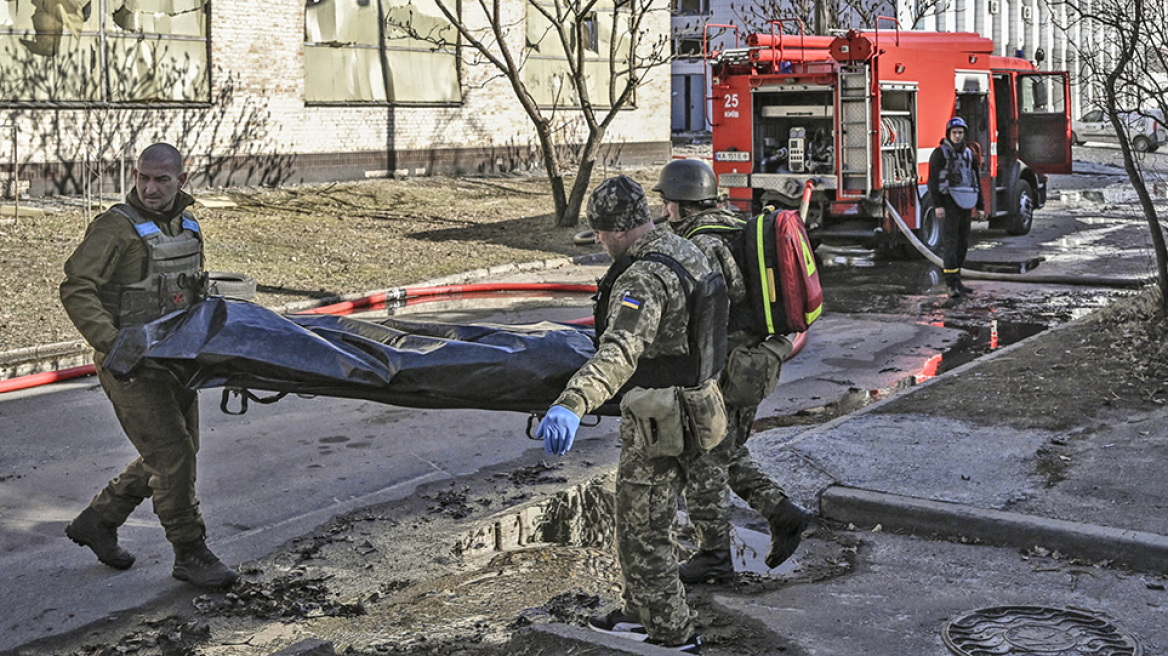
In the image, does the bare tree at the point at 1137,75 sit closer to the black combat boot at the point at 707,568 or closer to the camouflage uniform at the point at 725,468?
the camouflage uniform at the point at 725,468

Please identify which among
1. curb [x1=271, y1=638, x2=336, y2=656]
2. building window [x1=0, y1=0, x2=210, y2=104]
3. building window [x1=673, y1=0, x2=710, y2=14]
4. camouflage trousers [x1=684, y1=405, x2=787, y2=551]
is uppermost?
building window [x1=673, y1=0, x2=710, y2=14]

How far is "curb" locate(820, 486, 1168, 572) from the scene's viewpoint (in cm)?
594

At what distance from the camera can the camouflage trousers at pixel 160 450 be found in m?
5.70

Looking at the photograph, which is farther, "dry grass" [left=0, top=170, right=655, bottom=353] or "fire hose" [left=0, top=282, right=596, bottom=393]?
"dry grass" [left=0, top=170, right=655, bottom=353]

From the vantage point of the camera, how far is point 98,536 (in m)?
6.12

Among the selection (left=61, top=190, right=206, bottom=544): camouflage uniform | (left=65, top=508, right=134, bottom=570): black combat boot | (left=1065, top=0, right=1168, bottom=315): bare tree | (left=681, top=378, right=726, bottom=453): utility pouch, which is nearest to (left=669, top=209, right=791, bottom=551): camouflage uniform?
(left=681, top=378, right=726, bottom=453): utility pouch

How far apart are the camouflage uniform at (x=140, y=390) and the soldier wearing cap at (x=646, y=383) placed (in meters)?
1.99

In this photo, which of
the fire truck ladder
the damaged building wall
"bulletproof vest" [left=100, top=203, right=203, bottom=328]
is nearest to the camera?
"bulletproof vest" [left=100, top=203, right=203, bottom=328]

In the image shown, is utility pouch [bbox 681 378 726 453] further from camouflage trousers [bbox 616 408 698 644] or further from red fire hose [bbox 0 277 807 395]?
red fire hose [bbox 0 277 807 395]

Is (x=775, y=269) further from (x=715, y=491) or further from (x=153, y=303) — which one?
(x=153, y=303)

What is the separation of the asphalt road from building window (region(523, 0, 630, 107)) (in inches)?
641

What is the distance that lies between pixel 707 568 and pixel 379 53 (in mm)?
21720


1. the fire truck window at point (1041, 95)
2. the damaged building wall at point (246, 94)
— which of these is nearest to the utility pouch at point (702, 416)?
the damaged building wall at point (246, 94)

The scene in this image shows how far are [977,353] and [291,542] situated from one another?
710 centimetres
